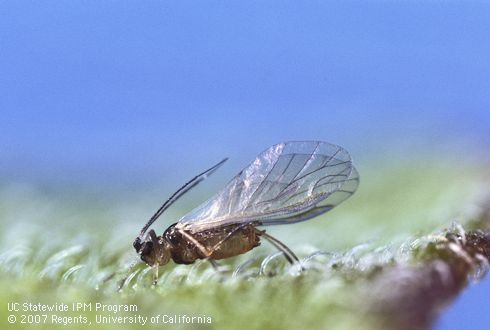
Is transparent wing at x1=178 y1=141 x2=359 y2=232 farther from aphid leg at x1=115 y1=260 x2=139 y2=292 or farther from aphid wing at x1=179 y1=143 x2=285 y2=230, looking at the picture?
aphid leg at x1=115 y1=260 x2=139 y2=292

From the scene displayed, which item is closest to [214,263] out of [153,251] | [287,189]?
[153,251]

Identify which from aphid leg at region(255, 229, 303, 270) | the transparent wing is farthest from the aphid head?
aphid leg at region(255, 229, 303, 270)

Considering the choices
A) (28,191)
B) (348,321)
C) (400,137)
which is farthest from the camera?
(400,137)

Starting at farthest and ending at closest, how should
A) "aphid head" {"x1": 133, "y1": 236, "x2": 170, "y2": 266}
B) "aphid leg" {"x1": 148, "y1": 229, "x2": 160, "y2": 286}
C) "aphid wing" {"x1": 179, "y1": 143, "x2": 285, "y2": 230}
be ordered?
"aphid wing" {"x1": 179, "y1": 143, "x2": 285, "y2": 230}, "aphid head" {"x1": 133, "y1": 236, "x2": 170, "y2": 266}, "aphid leg" {"x1": 148, "y1": 229, "x2": 160, "y2": 286}

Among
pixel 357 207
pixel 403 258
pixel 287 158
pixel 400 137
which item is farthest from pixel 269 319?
pixel 400 137

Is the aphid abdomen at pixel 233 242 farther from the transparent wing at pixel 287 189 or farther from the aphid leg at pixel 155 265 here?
the aphid leg at pixel 155 265

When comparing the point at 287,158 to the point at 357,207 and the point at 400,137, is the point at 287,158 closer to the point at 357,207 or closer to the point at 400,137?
the point at 357,207

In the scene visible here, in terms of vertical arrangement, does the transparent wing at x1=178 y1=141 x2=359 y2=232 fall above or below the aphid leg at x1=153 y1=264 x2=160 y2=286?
above

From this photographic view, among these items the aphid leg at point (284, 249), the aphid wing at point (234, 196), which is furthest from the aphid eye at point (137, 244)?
the aphid leg at point (284, 249)
